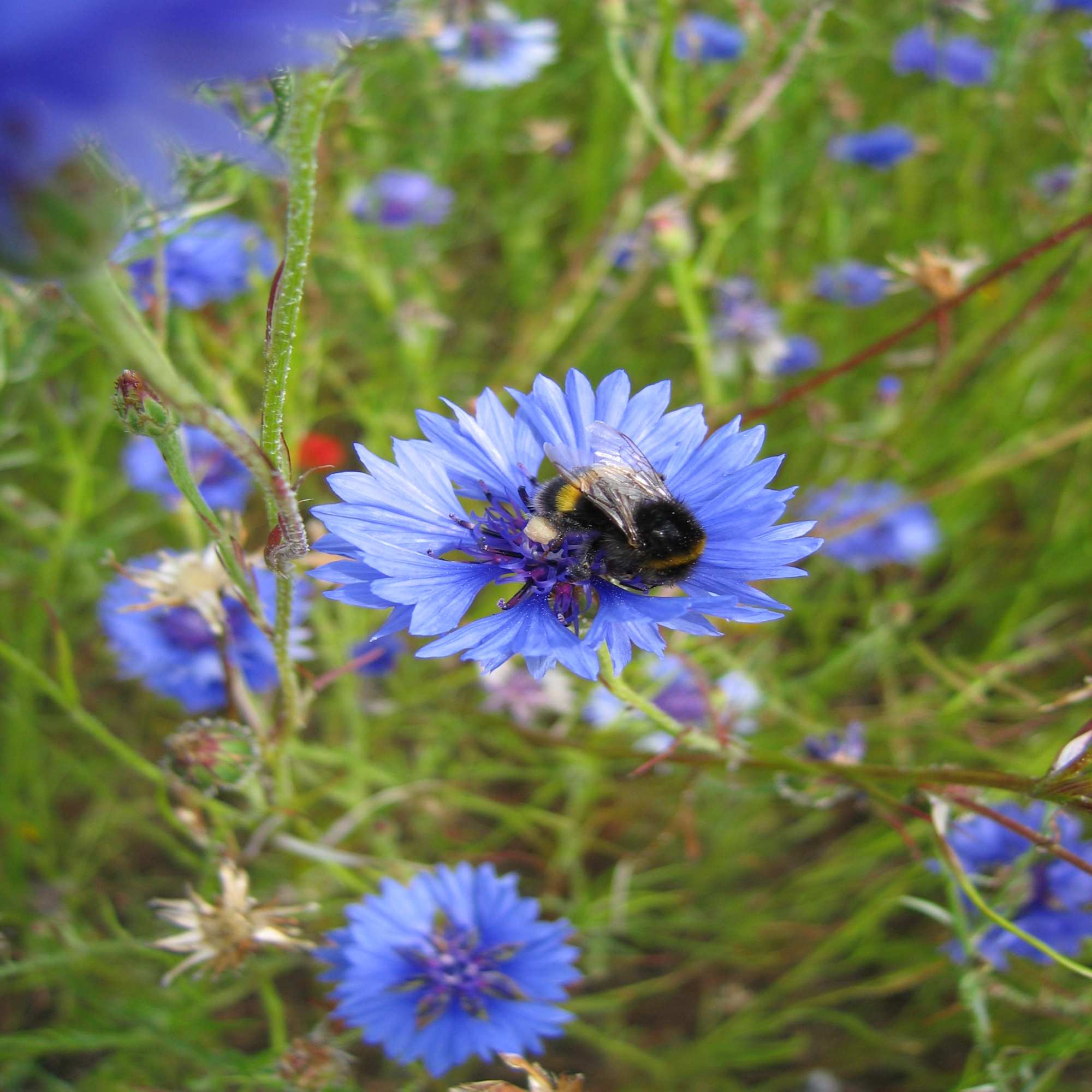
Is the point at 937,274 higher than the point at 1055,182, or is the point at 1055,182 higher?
the point at 1055,182

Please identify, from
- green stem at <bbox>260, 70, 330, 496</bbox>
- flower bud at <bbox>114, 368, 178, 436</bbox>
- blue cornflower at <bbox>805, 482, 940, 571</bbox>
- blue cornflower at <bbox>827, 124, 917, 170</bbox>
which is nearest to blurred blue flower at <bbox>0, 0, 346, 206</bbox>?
green stem at <bbox>260, 70, 330, 496</bbox>

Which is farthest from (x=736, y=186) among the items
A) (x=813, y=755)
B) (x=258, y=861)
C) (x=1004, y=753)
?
(x=258, y=861)

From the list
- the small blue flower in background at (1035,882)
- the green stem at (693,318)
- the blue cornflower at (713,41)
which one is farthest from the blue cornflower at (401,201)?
the small blue flower in background at (1035,882)

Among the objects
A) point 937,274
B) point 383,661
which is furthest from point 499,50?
point 383,661

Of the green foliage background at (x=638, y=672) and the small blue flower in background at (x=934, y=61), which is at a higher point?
the small blue flower in background at (x=934, y=61)

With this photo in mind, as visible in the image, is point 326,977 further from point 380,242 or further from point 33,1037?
point 380,242

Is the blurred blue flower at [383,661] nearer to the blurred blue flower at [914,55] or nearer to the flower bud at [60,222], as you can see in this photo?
the flower bud at [60,222]

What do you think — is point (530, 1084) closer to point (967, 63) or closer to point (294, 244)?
point (294, 244)
